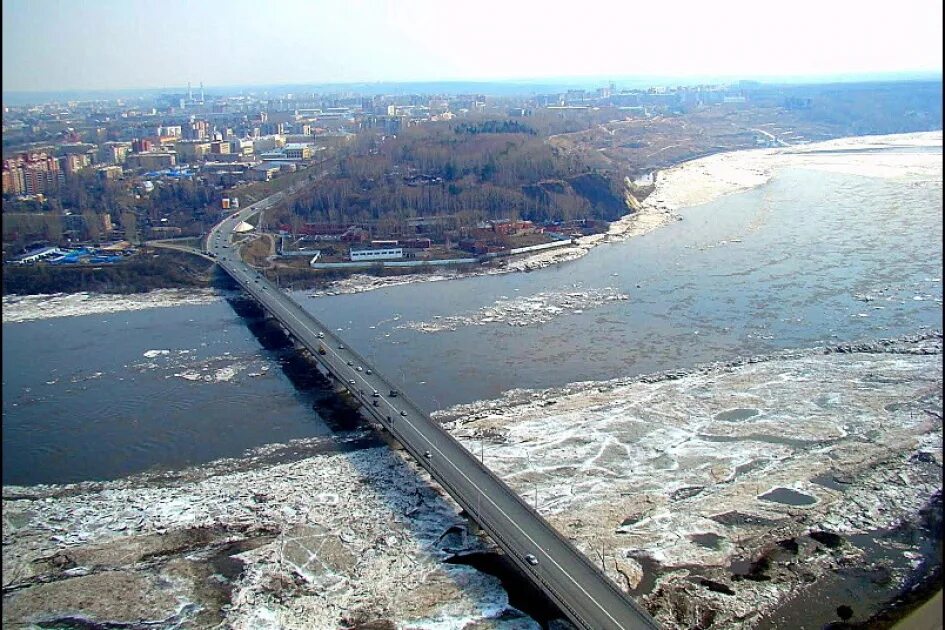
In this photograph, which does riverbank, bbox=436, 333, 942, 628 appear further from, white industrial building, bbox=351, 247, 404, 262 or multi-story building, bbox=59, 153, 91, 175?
multi-story building, bbox=59, 153, 91, 175

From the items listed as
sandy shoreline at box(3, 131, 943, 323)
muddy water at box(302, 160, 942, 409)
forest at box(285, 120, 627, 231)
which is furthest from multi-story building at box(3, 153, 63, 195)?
muddy water at box(302, 160, 942, 409)

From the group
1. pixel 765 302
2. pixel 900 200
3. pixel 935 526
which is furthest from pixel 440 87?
pixel 935 526

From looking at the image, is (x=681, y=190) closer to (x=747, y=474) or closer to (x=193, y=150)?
(x=193, y=150)

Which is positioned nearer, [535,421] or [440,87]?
[535,421]

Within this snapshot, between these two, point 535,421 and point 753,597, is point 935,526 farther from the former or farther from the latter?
point 535,421

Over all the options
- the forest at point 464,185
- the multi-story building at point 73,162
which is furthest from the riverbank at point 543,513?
the multi-story building at point 73,162

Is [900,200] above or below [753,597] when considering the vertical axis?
above

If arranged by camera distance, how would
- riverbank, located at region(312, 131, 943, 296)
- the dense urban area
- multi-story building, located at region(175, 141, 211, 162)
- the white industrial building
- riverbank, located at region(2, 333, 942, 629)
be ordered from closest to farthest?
riverbank, located at region(2, 333, 942, 629)
the dense urban area
riverbank, located at region(312, 131, 943, 296)
the white industrial building
multi-story building, located at region(175, 141, 211, 162)
